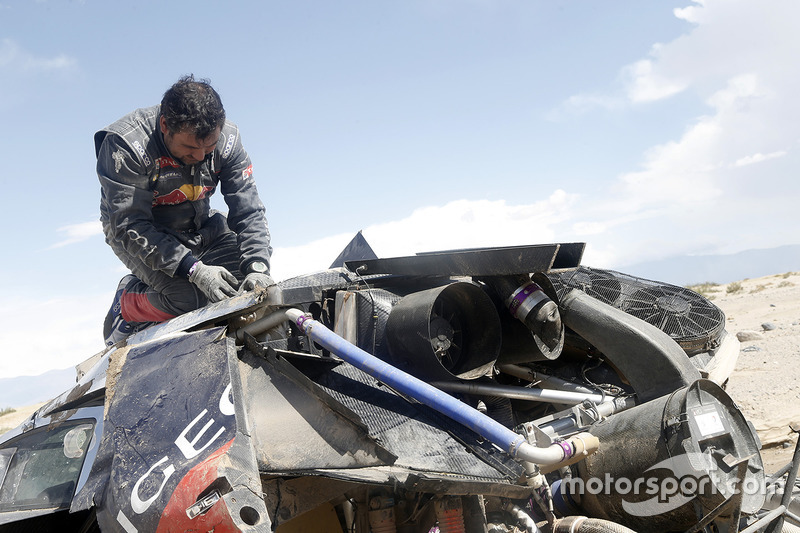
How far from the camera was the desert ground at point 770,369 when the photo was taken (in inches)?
237

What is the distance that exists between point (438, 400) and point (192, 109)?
2.48 m

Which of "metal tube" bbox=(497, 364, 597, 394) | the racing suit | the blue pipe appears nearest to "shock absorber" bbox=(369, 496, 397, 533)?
the blue pipe

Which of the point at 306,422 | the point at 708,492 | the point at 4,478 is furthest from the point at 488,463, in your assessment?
the point at 4,478

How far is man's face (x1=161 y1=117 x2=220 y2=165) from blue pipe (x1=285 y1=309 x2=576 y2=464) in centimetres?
165

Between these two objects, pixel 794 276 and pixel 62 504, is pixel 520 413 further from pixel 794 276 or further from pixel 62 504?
pixel 794 276

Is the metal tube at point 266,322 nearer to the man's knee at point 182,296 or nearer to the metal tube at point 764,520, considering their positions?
the man's knee at point 182,296

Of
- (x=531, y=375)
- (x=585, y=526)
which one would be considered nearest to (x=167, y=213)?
(x=531, y=375)

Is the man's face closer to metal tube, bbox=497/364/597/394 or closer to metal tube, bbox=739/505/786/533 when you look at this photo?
metal tube, bbox=497/364/597/394

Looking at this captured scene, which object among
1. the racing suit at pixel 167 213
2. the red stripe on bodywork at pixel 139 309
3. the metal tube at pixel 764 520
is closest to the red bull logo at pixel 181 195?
the racing suit at pixel 167 213

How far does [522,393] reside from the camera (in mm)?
3191

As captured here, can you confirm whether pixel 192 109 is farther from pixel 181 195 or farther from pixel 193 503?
pixel 193 503

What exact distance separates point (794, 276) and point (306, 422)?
26.3 m

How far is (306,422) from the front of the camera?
2443mm

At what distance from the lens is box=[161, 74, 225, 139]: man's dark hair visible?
3.86 metres
